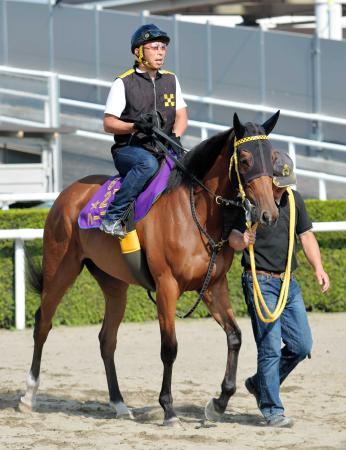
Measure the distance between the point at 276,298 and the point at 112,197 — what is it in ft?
4.46

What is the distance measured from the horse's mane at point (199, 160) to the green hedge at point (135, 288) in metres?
3.74

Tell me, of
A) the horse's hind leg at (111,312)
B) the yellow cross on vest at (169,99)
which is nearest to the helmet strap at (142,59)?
the yellow cross on vest at (169,99)

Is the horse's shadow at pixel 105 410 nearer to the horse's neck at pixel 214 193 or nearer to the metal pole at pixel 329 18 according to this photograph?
the horse's neck at pixel 214 193

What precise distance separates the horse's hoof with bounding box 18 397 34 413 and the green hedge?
3060 mm

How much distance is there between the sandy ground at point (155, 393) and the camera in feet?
21.2

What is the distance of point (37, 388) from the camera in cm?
771

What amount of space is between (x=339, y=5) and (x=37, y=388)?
11.6 meters

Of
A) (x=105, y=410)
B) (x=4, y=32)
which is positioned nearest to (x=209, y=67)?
(x=4, y=32)

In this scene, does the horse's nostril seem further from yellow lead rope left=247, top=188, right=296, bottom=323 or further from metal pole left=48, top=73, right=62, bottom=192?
metal pole left=48, top=73, right=62, bottom=192

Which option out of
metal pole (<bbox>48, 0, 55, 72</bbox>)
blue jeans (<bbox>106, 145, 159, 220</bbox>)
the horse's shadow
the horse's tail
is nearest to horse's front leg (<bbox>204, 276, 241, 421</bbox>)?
the horse's shadow

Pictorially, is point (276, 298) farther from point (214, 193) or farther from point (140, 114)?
point (140, 114)

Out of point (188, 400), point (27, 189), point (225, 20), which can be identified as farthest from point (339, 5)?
point (188, 400)

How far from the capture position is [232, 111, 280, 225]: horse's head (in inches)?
245

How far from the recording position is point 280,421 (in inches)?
261
